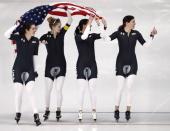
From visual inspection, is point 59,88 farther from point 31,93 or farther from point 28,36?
point 28,36

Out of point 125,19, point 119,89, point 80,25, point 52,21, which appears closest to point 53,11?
point 52,21

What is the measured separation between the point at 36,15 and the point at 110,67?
1.30 m

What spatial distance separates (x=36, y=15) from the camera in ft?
23.8

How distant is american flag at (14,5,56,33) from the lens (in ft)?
23.5

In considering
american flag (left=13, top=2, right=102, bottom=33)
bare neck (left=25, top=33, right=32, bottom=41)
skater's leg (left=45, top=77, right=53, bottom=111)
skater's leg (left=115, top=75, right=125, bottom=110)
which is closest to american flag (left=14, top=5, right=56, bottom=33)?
american flag (left=13, top=2, right=102, bottom=33)

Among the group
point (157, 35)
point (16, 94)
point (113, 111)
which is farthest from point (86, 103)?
point (157, 35)

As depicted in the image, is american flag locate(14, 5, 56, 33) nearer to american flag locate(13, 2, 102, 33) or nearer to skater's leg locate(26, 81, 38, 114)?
american flag locate(13, 2, 102, 33)

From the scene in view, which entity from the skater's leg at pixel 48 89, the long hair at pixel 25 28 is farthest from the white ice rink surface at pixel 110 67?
the long hair at pixel 25 28

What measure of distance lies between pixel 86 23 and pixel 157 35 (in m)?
1.14

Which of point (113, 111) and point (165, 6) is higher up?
point (165, 6)

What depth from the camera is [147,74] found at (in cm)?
751

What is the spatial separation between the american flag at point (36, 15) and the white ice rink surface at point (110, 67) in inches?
3.6

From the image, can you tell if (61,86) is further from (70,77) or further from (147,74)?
(147,74)

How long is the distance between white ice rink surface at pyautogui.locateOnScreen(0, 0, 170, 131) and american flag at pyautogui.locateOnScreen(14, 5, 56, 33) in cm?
9
